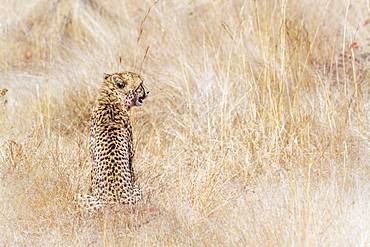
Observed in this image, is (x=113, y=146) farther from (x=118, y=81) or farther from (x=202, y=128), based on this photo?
(x=202, y=128)

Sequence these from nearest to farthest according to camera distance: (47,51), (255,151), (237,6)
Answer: (255,151) → (237,6) → (47,51)

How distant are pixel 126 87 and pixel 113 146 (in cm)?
34

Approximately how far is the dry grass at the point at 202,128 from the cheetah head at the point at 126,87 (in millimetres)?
400

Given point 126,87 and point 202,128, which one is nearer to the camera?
point 126,87

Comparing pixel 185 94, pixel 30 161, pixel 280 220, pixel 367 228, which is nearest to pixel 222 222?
pixel 280 220

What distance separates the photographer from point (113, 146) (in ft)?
13.0

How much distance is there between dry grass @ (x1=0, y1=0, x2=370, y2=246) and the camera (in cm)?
373

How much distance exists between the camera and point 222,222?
12.4 feet

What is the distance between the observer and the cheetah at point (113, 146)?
390 cm

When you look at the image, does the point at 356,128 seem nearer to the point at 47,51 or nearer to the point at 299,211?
the point at 299,211

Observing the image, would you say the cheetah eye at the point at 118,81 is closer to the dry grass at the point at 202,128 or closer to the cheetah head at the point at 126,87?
the cheetah head at the point at 126,87

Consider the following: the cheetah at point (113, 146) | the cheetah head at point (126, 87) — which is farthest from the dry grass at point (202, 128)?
the cheetah head at point (126, 87)

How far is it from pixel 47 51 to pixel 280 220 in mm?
3756

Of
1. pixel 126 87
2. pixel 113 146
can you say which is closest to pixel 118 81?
pixel 126 87
